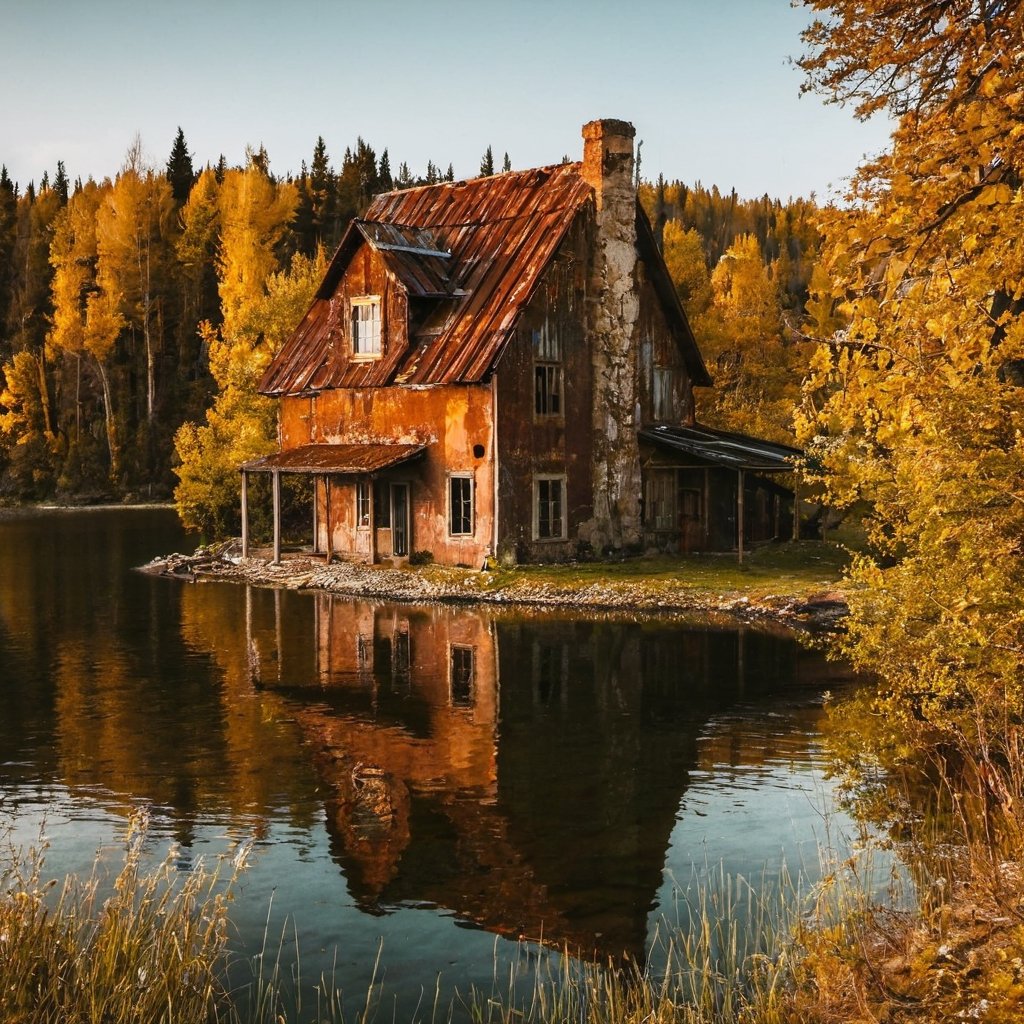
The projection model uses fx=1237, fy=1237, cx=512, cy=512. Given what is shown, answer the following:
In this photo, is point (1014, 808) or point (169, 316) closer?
point (1014, 808)

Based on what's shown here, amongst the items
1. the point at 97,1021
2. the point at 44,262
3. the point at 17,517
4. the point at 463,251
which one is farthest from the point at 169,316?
the point at 97,1021

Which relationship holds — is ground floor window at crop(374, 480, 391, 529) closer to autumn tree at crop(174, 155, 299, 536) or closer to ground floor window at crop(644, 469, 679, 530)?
A: ground floor window at crop(644, 469, 679, 530)

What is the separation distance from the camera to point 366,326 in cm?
3422

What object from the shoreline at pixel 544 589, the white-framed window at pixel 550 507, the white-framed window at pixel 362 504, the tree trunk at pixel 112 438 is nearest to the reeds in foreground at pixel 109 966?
the shoreline at pixel 544 589

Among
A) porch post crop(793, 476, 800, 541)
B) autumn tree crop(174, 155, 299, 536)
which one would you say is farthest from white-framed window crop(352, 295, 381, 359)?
porch post crop(793, 476, 800, 541)

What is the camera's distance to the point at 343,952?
9055 millimetres

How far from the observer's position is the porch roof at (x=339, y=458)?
31.3 m

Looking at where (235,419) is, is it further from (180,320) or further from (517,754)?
(180,320)

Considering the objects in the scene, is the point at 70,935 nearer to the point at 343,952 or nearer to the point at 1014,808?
the point at 343,952

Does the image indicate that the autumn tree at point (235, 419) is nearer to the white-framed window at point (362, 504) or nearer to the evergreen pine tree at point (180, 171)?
the white-framed window at point (362, 504)

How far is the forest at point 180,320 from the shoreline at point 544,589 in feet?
24.9

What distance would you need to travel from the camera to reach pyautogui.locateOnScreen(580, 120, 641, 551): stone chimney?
1282 inches

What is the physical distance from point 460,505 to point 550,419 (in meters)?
3.21

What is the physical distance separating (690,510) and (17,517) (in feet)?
136
